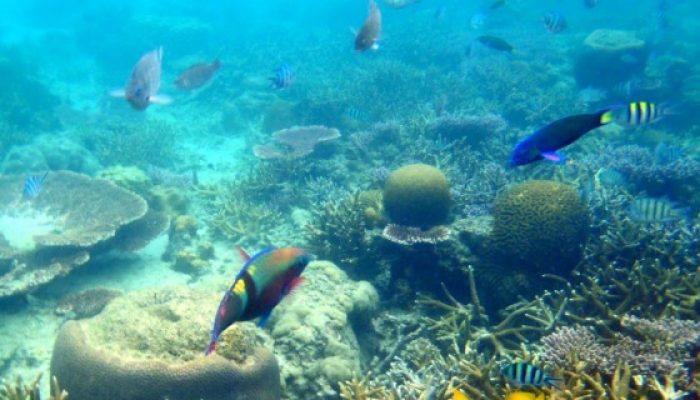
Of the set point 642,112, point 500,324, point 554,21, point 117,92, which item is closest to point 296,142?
point 117,92

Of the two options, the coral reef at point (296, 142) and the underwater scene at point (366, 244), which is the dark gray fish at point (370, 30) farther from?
the coral reef at point (296, 142)

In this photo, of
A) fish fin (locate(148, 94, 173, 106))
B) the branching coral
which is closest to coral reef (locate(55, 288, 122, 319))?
fish fin (locate(148, 94, 173, 106))

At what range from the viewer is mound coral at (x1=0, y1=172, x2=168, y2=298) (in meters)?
5.83

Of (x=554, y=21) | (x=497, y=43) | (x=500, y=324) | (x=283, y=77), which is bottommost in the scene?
(x=500, y=324)

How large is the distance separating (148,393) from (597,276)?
15.1ft

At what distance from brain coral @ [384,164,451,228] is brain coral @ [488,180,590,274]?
0.80 m

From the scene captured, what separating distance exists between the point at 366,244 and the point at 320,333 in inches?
75.8

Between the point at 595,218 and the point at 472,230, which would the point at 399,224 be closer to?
the point at 472,230

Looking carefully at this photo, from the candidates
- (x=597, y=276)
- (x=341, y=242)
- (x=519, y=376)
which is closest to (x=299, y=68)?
(x=341, y=242)

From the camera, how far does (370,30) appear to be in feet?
15.7

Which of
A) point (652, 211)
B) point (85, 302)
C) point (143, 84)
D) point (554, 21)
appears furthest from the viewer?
point (554, 21)

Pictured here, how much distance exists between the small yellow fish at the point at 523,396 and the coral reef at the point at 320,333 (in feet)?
4.92

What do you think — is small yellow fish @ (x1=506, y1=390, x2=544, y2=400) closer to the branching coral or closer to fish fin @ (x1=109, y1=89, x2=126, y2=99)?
the branching coral

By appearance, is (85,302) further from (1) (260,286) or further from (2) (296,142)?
(2) (296,142)
